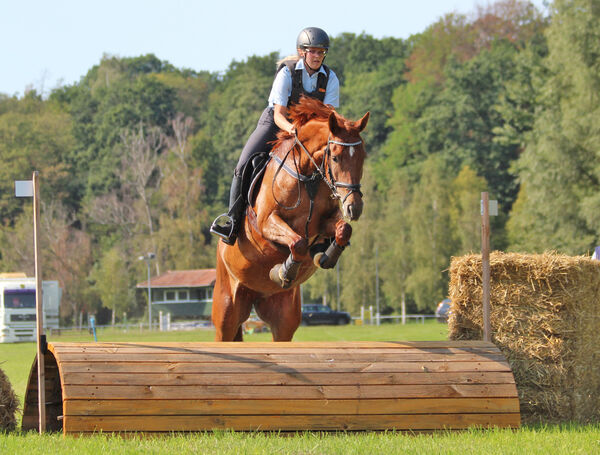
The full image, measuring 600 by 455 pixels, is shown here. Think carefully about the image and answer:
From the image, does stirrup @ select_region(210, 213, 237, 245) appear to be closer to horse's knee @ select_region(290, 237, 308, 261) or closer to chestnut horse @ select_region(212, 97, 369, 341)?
chestnut horse @ select_region(212, 97, 369, 341)

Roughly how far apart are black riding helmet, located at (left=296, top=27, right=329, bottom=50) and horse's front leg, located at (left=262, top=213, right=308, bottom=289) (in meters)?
1.68

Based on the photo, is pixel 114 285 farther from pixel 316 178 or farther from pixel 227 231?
pixel 316 178

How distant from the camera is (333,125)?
23.7 feet

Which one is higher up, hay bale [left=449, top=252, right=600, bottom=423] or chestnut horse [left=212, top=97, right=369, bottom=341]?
chestnut horse [left=212, top=97, right=369, bottom=341]

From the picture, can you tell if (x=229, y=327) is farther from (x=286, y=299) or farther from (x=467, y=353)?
(x=467, y=353)

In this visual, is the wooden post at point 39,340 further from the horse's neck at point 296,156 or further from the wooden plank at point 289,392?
the horse's neck at point 296,156

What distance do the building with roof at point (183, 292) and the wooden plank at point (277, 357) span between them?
49.4 meters

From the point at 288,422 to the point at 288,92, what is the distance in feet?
10.8

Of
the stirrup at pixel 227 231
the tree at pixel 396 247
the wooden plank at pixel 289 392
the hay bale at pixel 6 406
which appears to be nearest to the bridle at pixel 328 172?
the stirrup at pixel 227 231

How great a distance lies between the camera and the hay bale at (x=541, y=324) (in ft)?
26.2

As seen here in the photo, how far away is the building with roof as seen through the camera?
5769 centimetres

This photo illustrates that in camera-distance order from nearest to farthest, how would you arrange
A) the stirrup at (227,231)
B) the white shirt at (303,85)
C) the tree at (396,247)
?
1. the white shirt at (303,85)
2. the stirrup at (227,231)
3. the tree at (396,247)

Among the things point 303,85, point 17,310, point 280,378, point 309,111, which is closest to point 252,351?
point 280,378

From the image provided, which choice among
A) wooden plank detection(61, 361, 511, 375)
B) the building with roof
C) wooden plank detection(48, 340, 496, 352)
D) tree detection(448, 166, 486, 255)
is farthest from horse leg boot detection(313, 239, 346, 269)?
the building with roof
